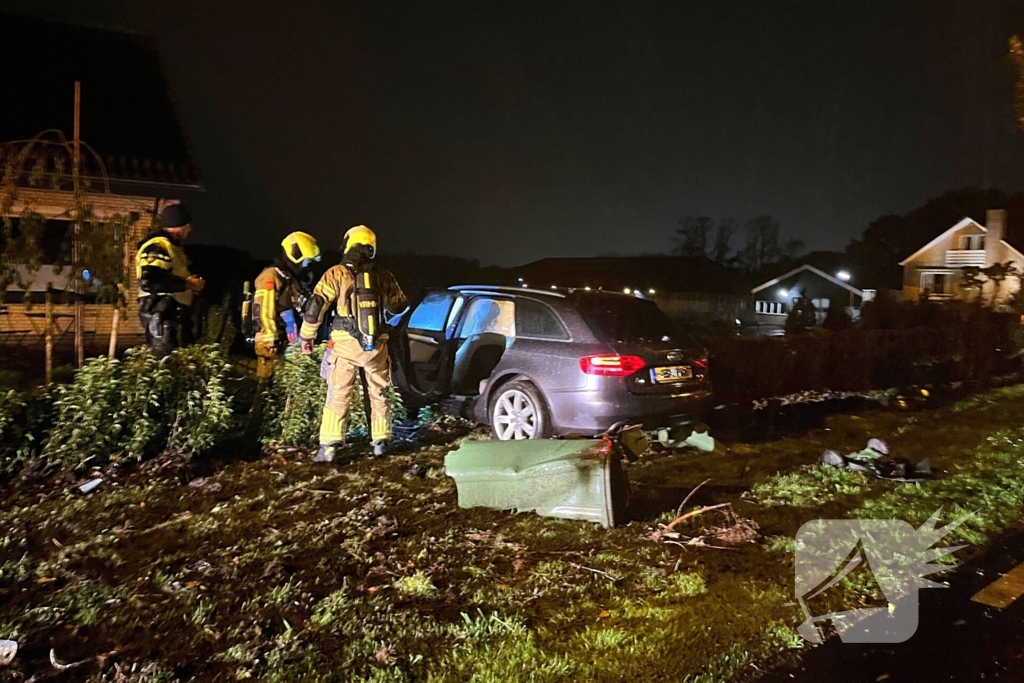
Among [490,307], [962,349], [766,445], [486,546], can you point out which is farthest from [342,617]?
[962,349]

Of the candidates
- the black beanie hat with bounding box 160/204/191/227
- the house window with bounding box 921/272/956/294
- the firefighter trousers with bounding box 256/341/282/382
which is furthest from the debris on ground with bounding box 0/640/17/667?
the house window with bounding box 921/272/956/294

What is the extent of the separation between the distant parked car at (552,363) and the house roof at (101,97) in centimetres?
699

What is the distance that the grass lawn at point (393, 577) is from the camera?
3229 millimetres

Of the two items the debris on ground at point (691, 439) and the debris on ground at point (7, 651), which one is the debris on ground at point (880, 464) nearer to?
the debris on ground at point (691, 439)

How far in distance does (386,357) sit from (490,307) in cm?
134

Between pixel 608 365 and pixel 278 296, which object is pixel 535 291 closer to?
pixel 608 365

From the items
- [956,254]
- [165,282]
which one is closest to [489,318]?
[165,282]

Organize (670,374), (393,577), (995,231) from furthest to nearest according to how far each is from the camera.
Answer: (995,231) < (670,374) < (393,577)

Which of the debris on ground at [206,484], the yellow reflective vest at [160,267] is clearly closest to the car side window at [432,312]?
the yellow reflective vest at [160,267]

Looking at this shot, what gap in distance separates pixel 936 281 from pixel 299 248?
46.5 meters

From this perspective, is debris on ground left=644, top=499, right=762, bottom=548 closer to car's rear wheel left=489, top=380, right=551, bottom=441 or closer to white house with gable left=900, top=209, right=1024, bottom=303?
car's rear wheel left=489, top=380, right=551, bottom=441

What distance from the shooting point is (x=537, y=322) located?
687 centimetres

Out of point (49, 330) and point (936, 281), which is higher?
point (936, 281)

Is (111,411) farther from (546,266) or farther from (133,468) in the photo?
(546,266)
